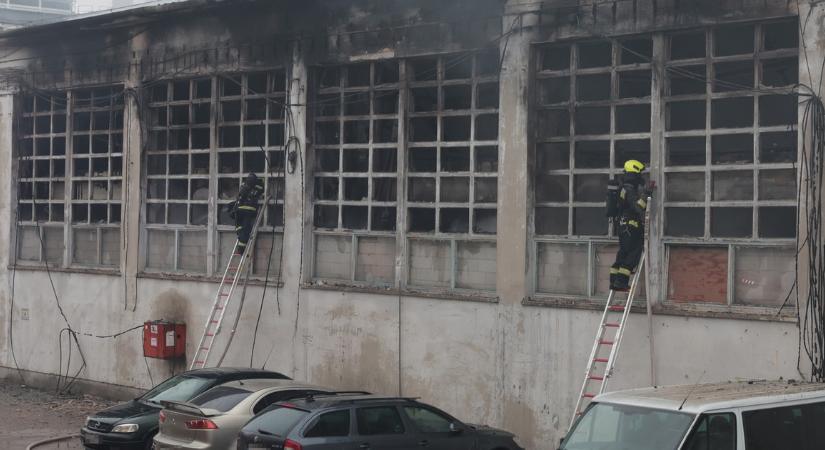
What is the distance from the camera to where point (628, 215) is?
14016 millimetres

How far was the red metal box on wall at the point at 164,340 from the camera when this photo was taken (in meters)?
19.3

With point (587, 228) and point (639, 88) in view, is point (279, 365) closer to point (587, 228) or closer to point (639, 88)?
point (587, 228)

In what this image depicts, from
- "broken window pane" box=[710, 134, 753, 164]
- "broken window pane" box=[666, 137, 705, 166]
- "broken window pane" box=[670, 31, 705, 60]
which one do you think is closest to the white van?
"broken window pane" box=[710, 134, 753, 164]

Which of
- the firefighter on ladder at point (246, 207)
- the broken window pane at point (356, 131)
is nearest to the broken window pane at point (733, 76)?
the broken window pane at point (356, 131)

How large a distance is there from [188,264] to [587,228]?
829 cm

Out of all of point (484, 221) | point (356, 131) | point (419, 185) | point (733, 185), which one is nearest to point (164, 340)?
point (356, 131)

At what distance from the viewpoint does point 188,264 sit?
2017cm

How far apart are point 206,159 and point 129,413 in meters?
6.37

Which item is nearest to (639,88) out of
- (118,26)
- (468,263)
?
(468,263)

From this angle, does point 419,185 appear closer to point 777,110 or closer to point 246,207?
point 246,207

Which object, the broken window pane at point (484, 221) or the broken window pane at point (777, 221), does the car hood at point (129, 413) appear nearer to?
the broken window pane at point (484, 221)

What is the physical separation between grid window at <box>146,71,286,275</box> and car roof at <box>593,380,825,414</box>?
384 inches

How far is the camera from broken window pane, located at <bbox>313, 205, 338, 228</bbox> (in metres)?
18.0

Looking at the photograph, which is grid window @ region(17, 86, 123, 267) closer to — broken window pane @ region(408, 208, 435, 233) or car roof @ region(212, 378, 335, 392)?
broken window pane @ region(408, 208, 435, 233)
